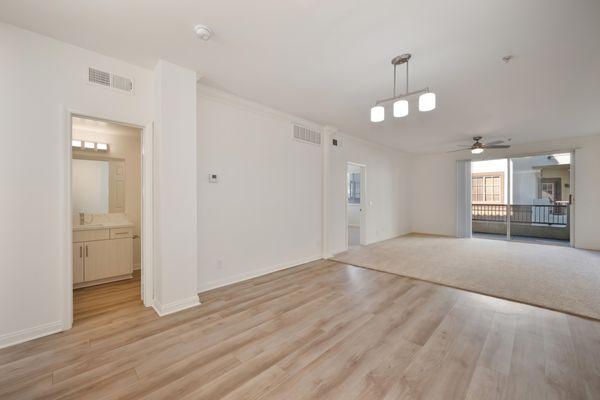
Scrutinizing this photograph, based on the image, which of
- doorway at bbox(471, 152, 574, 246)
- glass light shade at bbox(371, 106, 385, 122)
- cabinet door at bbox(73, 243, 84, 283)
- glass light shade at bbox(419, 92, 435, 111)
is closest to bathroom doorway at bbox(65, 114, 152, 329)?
cabinet door at bbox(73, 243, 84, 283)

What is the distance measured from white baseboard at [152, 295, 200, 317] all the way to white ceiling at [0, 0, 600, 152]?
272 cm

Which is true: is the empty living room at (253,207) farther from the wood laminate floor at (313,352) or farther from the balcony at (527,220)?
the balcony at (527,220)

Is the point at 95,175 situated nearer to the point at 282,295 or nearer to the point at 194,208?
the point at 194,208

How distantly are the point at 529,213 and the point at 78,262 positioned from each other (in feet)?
35.0

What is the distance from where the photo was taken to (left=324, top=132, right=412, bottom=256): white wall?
5219 mm

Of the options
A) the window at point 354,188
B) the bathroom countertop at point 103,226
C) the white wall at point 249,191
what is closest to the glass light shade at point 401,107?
the white wall at point 249,191

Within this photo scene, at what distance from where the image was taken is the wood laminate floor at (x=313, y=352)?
5.31 ft

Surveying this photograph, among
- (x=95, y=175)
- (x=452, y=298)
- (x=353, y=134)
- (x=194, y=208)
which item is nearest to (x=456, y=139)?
(x=353, y=134)

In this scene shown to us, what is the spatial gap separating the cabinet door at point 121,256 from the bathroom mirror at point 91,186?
772 mm

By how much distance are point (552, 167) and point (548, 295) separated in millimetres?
5549

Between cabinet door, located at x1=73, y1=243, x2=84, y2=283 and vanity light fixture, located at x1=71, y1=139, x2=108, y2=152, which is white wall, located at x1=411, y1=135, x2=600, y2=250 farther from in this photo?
cabinet door, located at x1=73, y1=243, x2=84, y2=283

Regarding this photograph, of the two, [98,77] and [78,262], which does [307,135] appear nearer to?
[98,77]

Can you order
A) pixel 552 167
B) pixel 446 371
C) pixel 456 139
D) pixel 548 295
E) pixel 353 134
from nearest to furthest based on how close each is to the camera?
pixel 446 371, pixel 548 295, pixel 353 134, pixel 456 139, pixel 552 167

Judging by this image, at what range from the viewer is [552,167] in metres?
6.59
